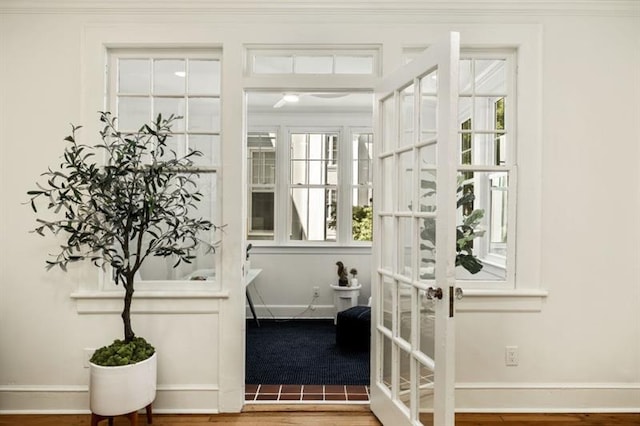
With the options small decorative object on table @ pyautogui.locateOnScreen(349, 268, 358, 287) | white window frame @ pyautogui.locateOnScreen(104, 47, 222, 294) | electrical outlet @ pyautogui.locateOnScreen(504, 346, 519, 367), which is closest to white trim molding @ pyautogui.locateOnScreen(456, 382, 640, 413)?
electrical outlet @ pyautogui.locateOnScreen(504, 346, 519, 367)

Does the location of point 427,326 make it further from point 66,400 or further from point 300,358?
point 66,400

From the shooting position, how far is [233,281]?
2754 millimetres

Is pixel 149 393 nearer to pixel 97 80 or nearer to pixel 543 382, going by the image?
pixel 97 80

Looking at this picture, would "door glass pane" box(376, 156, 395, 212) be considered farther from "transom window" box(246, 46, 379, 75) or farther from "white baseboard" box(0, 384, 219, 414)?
"white baseboard" box(0, 384, 219, 414)

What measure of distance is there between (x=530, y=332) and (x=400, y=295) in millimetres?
980

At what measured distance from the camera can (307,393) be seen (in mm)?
3018

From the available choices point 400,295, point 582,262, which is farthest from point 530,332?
point 400,295

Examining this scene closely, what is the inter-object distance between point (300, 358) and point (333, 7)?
274 centimetres

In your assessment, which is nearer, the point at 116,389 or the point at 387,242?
the point at 116,389

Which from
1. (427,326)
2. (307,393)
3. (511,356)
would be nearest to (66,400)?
(307,393)

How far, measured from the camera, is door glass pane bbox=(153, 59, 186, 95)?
9.18 feet

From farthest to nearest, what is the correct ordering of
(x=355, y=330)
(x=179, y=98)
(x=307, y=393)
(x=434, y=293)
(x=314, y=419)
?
(x=355, y=330), (x=307, y=393), (x=179, y=98), (x=314, y=419), (x=434, y=293)

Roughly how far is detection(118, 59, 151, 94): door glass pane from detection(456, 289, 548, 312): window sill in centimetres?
240

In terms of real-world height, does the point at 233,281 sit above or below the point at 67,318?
above
